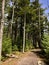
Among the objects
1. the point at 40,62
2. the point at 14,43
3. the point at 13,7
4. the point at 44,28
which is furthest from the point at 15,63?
the point at 44,28

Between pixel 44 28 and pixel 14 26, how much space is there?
546cm

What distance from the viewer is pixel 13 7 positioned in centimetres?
2703

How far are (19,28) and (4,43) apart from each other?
1176 cm

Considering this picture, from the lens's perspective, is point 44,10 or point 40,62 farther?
point 44,10

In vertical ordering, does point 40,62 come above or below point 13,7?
below

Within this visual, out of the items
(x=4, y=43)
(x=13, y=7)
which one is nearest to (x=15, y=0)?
(x=13, y=7)

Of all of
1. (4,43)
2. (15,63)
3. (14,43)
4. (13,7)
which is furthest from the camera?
(13,7)

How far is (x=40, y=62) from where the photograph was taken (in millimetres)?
15477

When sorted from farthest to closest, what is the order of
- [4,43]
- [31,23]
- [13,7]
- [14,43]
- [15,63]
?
[31,23]
[13,7]
[14,43]
[4,43]
[15,63]

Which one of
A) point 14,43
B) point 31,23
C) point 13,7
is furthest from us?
point 31,23

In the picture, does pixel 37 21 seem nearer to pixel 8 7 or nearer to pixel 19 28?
pixel 19 28

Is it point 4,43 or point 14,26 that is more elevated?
point 14,26

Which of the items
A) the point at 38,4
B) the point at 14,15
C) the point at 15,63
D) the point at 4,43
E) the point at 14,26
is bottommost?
the point at 15,63

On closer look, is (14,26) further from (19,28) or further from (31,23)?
(31,23)
